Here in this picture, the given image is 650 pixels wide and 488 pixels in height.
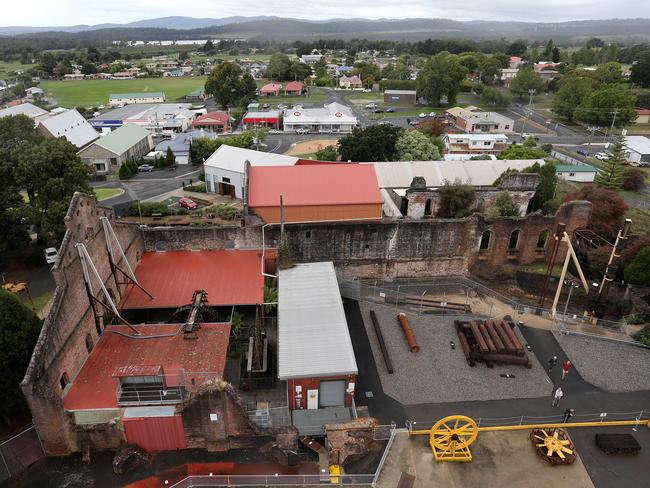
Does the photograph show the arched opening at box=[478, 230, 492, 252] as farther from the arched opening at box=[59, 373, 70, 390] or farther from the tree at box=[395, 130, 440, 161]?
the arched opening at box=[59, 373, 70, 390]

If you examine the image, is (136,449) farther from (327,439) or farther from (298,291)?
(298,291)

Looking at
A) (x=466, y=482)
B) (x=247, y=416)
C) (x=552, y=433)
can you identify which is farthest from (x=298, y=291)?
(x=552, y=433)

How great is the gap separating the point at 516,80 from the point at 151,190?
104560 mm

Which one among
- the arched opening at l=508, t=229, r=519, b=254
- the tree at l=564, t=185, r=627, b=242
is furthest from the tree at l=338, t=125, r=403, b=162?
the tree at l=564, t=185, r=627, b=242

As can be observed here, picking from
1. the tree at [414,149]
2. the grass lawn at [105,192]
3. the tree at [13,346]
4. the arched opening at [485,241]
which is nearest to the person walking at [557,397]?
the arched opening at [485,241]

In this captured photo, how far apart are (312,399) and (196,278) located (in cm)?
1227

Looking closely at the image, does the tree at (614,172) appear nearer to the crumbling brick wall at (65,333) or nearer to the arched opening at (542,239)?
the arched opening at (542,239)

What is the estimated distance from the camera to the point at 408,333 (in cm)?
2658

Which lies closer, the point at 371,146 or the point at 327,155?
the point at 371,146

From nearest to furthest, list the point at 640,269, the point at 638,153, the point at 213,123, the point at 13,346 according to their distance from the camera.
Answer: the point at 13,346, the point at 640,269, the point at 638,153, the point at 213,123

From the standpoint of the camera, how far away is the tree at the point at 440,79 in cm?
10619

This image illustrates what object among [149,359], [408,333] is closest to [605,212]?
[408,333]

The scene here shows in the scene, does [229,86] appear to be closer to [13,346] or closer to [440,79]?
[440,79]

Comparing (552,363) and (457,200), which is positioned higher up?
(457,200)
